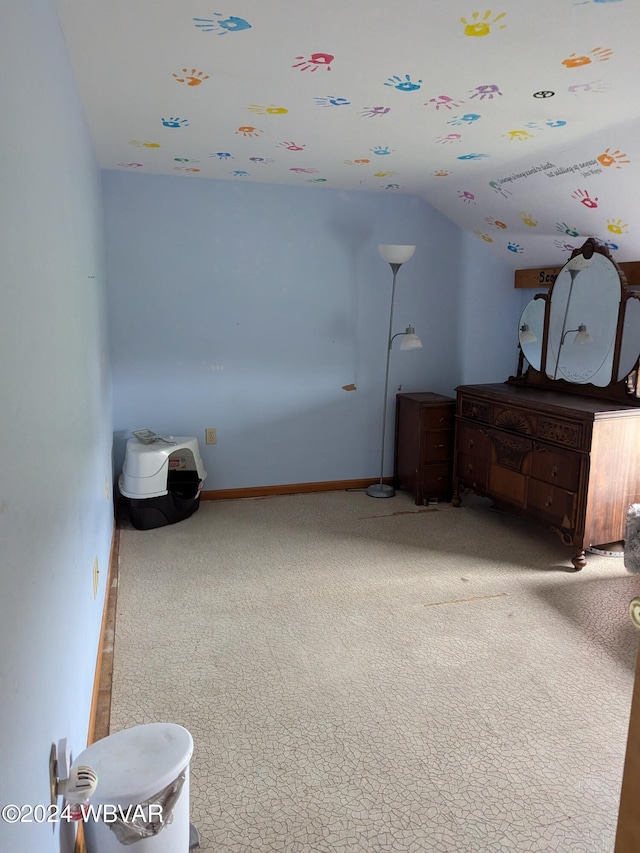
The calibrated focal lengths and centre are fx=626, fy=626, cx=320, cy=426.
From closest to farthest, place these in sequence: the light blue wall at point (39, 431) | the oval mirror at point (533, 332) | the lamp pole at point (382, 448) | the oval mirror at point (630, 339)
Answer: the light blue wall at point (39, 431) < the oval mirror at point (630, 339) < the oval mirror at point (533, 332) < the lamp pole at point (382, 448)

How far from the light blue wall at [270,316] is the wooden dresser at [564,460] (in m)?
0.94

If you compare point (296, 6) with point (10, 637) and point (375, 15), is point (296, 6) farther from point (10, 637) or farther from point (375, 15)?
point (10, 637)

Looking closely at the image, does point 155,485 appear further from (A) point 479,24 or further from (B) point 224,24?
(A) point 479,24

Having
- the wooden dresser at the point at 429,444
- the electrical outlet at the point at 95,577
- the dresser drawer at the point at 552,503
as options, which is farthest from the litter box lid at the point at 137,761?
the wooden dresser at the point at 429,444

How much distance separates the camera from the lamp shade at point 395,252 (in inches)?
148

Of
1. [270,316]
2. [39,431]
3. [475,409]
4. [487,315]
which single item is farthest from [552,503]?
[39,431]

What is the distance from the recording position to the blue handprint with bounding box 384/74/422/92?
2.08 metres

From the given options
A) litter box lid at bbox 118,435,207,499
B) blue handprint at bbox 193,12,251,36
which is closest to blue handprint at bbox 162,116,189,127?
blue handprint at bbox 193,12,251,36

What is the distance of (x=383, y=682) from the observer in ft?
7.09

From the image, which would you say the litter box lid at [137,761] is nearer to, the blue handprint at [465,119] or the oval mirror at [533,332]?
the blue handprint at [465,119]

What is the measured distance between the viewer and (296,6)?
1.60 m

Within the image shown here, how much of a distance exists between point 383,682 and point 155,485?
1852 millimetres

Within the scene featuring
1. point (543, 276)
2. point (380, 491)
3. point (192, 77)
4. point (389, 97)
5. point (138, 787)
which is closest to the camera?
point (138, 787)

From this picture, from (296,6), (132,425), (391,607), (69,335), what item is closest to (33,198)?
(69,335)
